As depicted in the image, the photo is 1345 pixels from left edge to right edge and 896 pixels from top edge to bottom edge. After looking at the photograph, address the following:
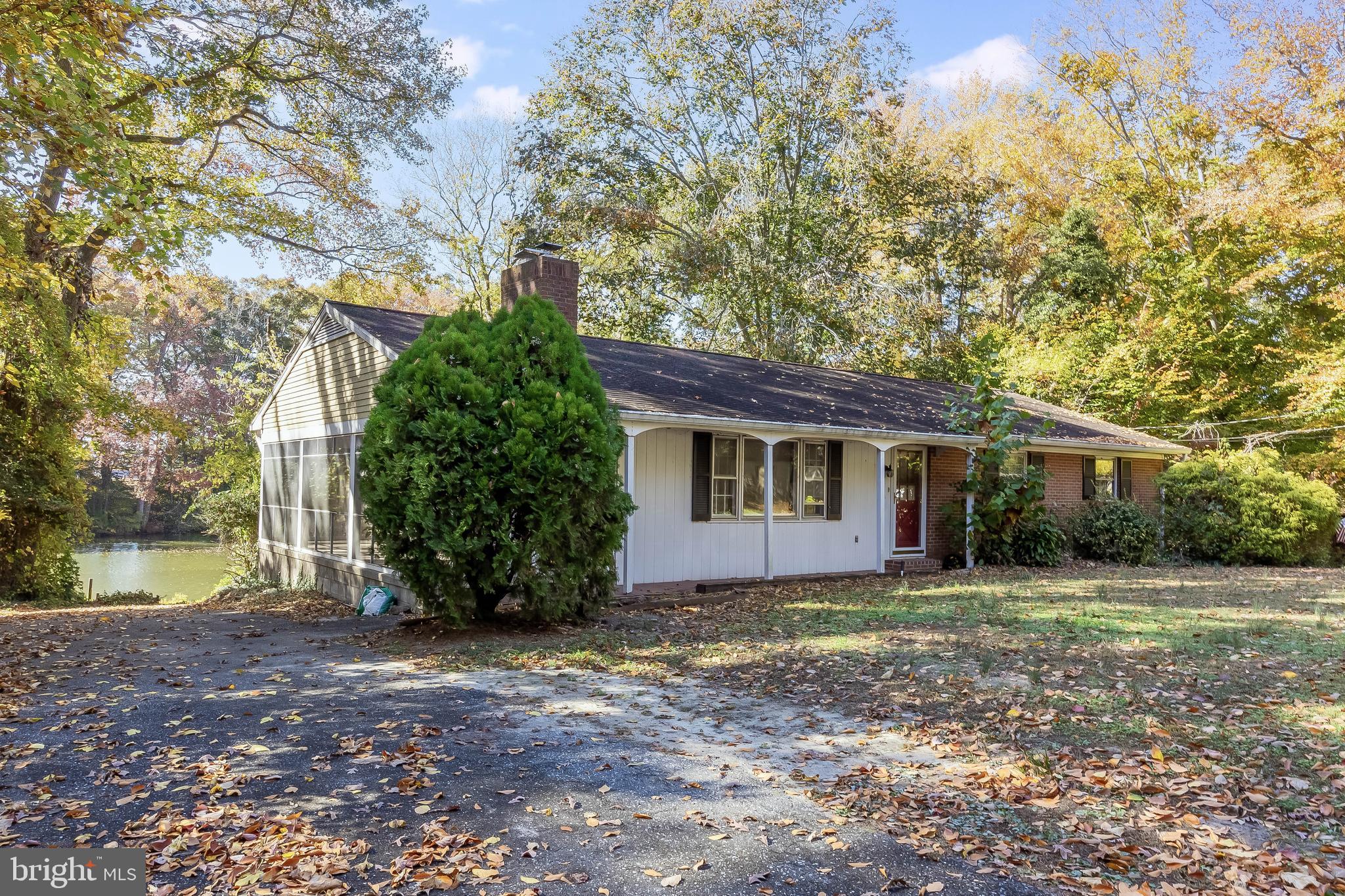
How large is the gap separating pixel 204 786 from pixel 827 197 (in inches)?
921

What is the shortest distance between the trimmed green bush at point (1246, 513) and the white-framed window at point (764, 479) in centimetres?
959

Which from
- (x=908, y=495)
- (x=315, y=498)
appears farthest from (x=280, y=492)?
(x=908, y=495)

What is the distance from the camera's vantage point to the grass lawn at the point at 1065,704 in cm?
394

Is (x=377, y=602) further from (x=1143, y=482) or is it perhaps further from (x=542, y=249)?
(x=1143, y=482)

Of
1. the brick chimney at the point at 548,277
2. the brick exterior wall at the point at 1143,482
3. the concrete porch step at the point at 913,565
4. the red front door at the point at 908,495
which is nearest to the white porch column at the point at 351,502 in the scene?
the brick chimney at the point at 548,277

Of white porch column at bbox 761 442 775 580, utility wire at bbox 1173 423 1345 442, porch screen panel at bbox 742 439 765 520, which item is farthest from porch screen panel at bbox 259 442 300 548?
utility wire at bbox 1173 423 1345 442

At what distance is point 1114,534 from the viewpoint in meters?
17.5

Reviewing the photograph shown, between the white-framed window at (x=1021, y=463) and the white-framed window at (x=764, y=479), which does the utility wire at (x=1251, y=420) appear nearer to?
the white-framed window at (x=1021, y=463)

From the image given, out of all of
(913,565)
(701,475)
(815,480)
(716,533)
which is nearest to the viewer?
(701,475)

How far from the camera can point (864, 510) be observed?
15.3 metres

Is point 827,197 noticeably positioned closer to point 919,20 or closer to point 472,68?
point 919,20

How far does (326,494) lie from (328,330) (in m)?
2.79

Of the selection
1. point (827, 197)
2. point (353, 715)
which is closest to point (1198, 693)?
point (353, 715)

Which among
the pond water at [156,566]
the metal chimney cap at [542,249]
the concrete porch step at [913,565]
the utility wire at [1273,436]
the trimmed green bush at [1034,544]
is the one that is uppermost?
the metal chimney cap at [542,249]
